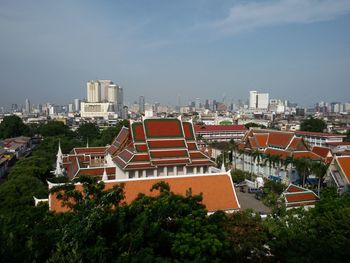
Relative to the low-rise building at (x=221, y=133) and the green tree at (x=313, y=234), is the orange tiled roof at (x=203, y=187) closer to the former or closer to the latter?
the green tree at (x=313, y=234)

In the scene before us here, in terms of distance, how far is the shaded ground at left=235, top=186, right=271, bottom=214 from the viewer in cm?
2738

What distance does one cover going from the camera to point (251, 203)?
97.0ft

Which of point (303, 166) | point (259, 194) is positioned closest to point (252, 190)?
point (259, 194)

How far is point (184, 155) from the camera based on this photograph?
2894 centimetres

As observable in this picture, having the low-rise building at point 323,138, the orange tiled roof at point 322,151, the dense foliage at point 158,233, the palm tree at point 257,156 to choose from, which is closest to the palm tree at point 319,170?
the orange tiled roof at point 322,151

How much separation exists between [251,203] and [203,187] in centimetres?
1067

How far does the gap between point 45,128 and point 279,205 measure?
7483cm

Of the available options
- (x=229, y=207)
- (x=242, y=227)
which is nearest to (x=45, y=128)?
(x=229, y=207)

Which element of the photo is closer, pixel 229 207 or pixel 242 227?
pixel 242 227

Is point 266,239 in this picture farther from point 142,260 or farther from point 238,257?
point 142,260

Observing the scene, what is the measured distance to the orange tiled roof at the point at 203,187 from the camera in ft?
64.5

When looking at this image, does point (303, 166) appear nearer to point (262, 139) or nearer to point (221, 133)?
point (262, 139)

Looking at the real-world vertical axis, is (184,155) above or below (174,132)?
below

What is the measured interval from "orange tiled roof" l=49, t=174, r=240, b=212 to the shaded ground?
23.7 feet
